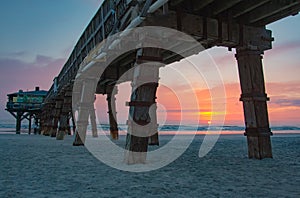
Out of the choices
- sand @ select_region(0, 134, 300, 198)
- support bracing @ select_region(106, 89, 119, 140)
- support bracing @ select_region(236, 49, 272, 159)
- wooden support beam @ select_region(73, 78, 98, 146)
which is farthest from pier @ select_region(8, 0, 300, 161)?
support bracing @ select_region(106, 89, 119, 140)

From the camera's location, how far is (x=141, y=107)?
6977mm

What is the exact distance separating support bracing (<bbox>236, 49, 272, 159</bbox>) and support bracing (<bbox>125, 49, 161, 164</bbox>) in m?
2.81

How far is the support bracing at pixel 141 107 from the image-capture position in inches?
273

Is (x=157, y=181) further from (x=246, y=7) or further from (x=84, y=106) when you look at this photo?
(x=84, y=106)

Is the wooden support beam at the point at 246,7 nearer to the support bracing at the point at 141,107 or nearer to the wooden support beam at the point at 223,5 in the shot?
the wooden support beam at the point at 223,5

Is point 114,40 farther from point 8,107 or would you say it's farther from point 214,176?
point 8,107

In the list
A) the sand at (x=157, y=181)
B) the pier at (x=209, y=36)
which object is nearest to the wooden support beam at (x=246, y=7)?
the pier at (x=209, y=36)

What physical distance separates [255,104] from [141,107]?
334 centimetres

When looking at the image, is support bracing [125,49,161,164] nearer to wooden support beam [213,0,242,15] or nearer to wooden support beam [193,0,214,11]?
wooden support beam [193,0,214,11]

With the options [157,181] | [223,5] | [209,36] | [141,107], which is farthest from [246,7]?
[157,181]

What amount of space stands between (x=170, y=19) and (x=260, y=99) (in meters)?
3.40

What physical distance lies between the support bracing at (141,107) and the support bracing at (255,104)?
2.81m

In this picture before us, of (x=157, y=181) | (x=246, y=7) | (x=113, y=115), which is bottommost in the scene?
(x=157, y=181)

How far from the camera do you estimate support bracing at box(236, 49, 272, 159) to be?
25.7 feet
